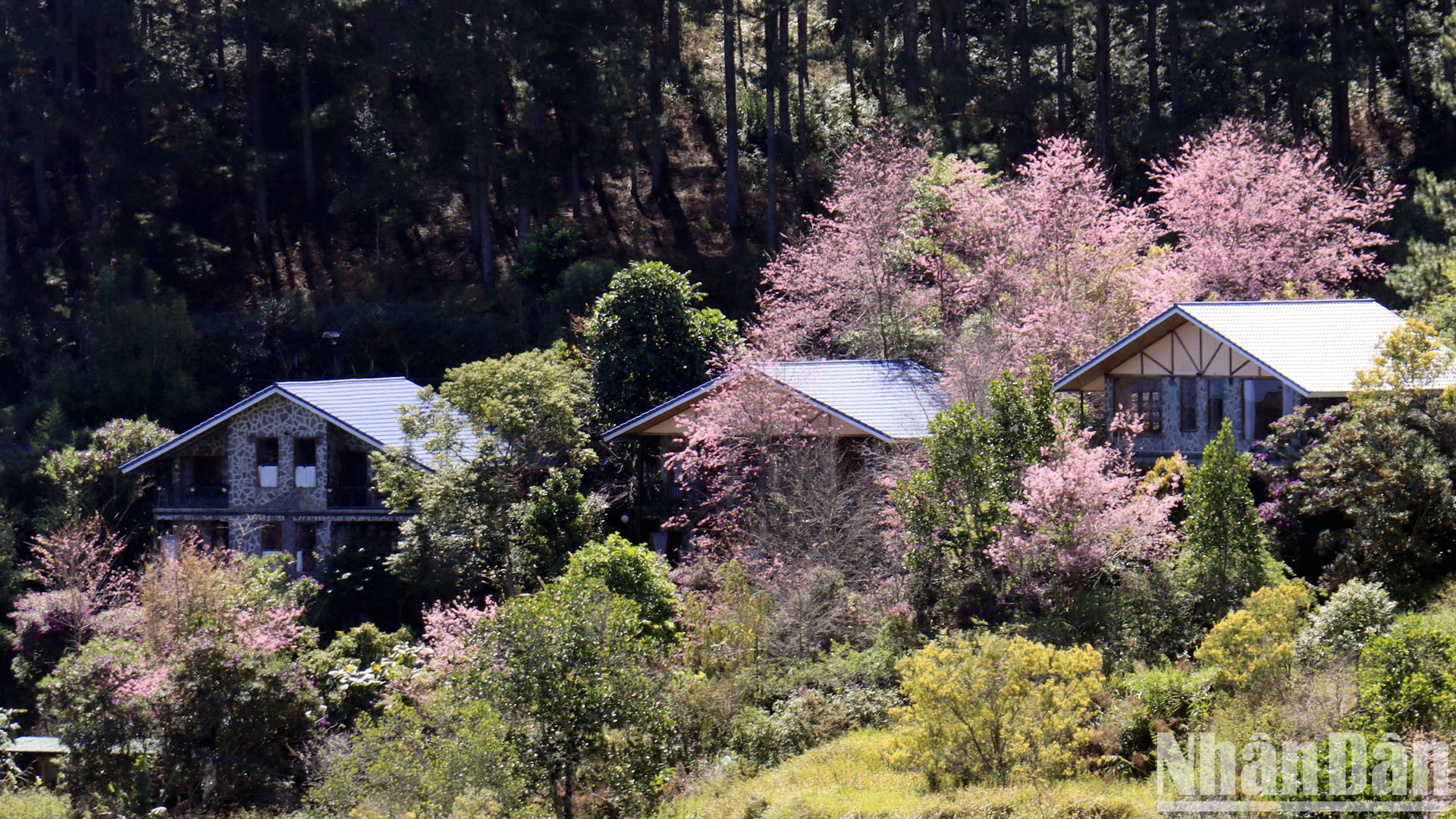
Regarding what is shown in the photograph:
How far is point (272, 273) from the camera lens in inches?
2103

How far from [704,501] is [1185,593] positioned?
11.9 m

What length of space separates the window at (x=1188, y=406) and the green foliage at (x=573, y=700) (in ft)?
48.9

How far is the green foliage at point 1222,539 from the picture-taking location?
2253 centimetres

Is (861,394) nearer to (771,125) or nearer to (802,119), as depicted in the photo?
(771,125)

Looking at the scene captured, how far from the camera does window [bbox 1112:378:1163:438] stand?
A: 99.0ft

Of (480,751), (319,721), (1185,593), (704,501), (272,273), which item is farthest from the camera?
(272,273)

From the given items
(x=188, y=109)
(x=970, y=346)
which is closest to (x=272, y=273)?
(x=188, y=109)

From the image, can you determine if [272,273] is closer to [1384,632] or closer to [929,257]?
[929,257]

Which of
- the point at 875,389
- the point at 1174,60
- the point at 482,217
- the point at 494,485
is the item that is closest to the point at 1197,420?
the point at 875,389

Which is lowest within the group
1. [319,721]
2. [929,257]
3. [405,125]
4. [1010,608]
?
[319,721]

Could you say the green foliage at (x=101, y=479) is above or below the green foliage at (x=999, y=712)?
above

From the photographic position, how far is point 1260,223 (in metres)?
37.2

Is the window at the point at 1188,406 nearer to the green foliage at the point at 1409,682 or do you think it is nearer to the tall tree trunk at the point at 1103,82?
the green foliage at the point at 1409,682

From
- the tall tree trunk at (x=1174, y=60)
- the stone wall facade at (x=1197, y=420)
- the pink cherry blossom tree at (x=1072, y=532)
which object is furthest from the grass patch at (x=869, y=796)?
the tall tree trunk at (x=1174, y=60)
